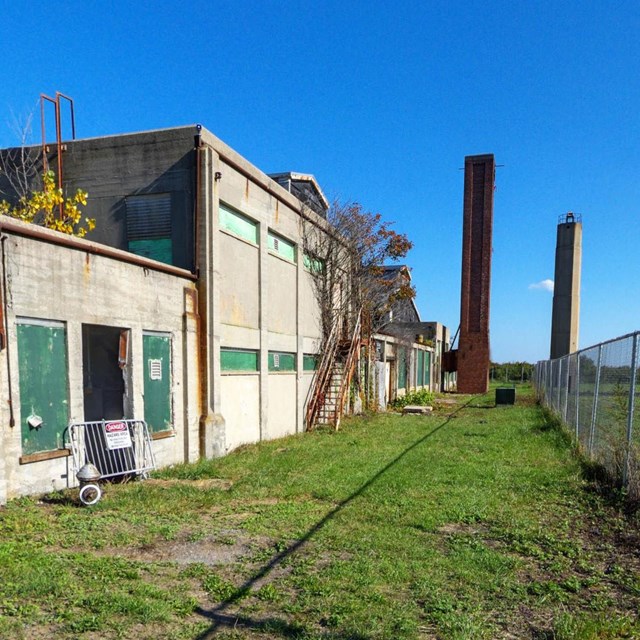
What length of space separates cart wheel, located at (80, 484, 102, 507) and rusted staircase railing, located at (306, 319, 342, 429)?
8877 millimetres

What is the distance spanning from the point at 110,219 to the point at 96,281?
3098 millimetres

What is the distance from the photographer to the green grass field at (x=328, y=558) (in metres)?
3.54

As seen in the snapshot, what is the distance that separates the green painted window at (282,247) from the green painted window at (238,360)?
289cm

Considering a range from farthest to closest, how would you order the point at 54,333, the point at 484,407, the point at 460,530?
the point at 484,407 → the point at 54,333 → the point at 460,530

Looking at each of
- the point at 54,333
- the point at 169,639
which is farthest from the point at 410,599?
the point at 54,333

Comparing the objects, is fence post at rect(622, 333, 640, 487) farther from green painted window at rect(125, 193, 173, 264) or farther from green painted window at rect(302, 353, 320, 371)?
green painted window at rect(302, 353, 320, 371)

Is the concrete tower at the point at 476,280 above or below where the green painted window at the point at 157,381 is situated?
above

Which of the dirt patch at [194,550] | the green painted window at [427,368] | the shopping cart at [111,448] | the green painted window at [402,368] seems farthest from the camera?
the green painted window at [427,368]

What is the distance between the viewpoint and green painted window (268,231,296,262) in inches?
512

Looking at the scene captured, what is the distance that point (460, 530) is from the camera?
219 inches

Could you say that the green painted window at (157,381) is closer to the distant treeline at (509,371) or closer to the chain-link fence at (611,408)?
the chain-link fence at (611,408)

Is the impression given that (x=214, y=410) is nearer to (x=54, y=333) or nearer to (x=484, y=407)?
(x=54, y=333)

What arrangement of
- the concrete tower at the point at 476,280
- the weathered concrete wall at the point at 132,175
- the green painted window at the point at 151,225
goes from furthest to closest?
1. the concrete tower at the point at 476,280
2. the green painted window at the point at 151,225
3. the weathered concrete wall at the point at 132,175

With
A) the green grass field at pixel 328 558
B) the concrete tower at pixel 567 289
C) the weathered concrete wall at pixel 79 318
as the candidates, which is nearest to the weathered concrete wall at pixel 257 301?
the weathered concrete wall at pixel 79 318
